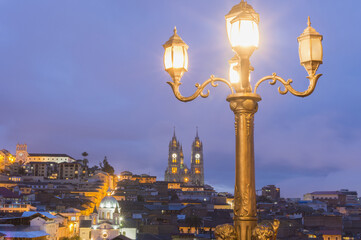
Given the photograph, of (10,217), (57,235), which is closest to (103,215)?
(57,235)

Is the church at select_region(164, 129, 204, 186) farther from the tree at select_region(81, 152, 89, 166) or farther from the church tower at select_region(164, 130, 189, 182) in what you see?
the tree at select_region(81, 152, 89, 166)

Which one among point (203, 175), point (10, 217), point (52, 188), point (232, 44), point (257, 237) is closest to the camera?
point (257, 237)

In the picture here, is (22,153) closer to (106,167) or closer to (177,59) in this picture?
(106,167)

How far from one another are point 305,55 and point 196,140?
186166 millimetres

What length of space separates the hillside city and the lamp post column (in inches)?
1753

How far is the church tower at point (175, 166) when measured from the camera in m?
182

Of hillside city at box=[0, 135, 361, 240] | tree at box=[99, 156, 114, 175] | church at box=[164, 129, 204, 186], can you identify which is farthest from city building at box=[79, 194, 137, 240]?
church at box=[164, 129, 204, 186]

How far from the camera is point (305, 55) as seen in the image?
6.22 m

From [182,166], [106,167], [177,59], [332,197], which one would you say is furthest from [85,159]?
[177,59]

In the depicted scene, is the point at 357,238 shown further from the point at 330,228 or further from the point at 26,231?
the point at 26,231

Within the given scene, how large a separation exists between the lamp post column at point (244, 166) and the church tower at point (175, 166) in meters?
176

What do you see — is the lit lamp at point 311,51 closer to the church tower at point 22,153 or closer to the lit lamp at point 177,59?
the lit lamp at point 177,59

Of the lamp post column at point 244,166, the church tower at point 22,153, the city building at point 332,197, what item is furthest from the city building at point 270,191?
the lamp post column at point 244,166

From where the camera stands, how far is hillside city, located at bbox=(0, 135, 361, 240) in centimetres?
6544
